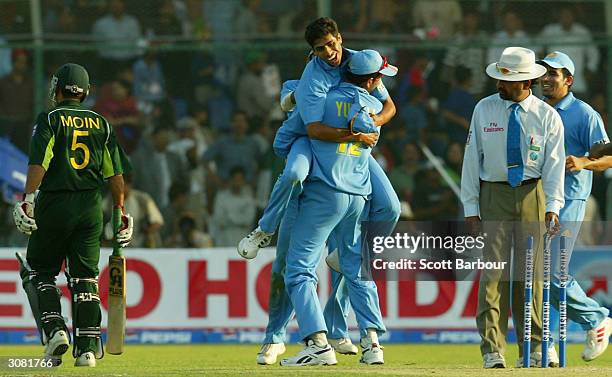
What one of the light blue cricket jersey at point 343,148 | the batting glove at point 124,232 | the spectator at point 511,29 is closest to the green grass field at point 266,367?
the batting glove at point 124,232

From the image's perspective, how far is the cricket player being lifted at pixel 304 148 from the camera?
10.8 meters

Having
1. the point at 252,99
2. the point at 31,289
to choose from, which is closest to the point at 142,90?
the point at 252,99

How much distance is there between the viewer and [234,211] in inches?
700

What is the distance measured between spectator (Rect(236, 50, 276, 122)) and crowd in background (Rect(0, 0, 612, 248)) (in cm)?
2

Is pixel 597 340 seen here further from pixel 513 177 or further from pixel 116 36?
pixel 116 36

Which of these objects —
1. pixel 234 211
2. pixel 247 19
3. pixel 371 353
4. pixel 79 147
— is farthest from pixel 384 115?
pixel 247 19

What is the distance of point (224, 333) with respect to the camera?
1645 cm

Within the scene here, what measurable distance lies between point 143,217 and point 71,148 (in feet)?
21.4

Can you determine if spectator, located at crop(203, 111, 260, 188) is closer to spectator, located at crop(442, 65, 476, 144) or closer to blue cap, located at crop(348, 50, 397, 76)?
spectator, located at crop(442, 65, 476, 144)

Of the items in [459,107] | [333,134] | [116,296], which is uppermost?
[459,107]

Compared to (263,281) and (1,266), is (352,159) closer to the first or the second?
(263,281)

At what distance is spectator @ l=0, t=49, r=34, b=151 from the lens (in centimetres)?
1795

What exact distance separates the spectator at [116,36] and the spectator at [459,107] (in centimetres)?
403
